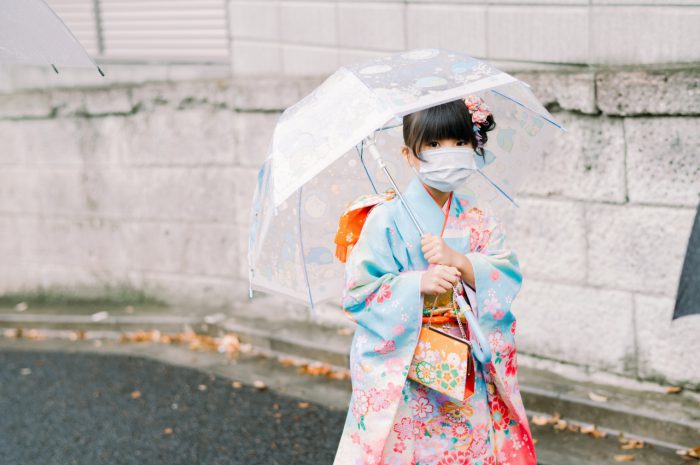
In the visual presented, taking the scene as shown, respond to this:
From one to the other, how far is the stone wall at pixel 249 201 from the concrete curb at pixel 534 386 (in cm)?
16

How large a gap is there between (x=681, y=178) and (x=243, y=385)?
10.4ft

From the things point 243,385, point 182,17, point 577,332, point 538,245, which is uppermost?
point 182,17

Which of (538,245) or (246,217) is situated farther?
(246,217)

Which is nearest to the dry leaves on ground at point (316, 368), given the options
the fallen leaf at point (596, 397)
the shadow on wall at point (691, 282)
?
the fallen leaf at point (596, 397)

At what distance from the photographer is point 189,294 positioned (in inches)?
316

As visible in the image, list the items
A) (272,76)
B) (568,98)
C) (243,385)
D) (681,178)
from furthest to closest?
1. (272,76)
2. (243,385)
3. (568,98)
4. (681,178)

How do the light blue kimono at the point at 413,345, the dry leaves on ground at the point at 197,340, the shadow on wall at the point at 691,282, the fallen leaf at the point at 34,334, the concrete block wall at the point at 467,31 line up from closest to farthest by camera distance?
the shadow on wall at the point at 691,282
the light blue kimono at the point at 413,345
the concrete block wall at the point at 467,31
the dry leaves on ground at the point at 197,340
the fallen leaf at the point at 34,334

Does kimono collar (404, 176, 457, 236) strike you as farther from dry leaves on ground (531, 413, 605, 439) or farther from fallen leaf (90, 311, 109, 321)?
fallen leaf (90, 311, 109, 321)

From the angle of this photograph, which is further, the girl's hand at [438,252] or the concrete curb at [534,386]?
the concrete curb at [534,386]

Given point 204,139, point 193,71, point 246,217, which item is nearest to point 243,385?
point 246,217

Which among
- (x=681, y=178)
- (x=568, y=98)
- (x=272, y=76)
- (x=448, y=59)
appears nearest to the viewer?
(x=448, y=59)

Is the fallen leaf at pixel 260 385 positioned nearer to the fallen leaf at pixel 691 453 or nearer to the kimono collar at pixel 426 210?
the fallen leaf at pixel 691 453

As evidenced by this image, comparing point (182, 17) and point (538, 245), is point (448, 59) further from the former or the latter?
point (182, 17)

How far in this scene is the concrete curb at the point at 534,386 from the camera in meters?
5.05
